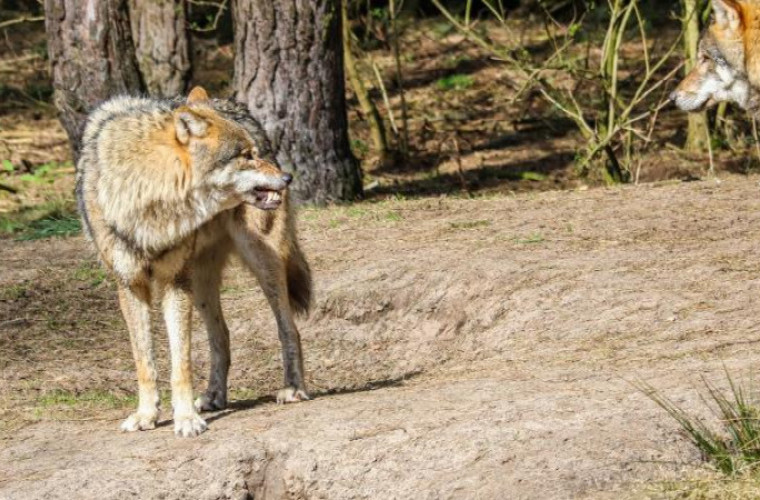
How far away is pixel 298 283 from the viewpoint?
23.2 ft

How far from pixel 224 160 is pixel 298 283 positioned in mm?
1137

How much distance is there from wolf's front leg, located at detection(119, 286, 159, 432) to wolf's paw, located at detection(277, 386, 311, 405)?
739 mm

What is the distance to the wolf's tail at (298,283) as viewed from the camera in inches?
277

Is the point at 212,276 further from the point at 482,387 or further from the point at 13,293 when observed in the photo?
the point at 13,293

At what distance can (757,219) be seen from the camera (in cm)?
908

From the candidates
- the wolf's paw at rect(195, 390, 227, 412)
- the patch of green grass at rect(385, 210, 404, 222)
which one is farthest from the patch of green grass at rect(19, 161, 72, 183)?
the wolf's paw at rect(195, 390, 227, 412)

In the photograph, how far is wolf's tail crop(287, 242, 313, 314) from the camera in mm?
7035

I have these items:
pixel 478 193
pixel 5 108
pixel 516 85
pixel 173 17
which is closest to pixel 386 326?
pixel 478 193

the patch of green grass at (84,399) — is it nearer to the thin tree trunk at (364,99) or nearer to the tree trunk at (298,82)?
the tree trunk at (298,82)

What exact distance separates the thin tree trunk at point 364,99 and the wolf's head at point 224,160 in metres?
7.07

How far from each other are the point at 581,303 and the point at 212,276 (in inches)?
90.7

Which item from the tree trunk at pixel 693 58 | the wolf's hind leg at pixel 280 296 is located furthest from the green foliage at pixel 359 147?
the wolf's hind leg at pixel 280 296

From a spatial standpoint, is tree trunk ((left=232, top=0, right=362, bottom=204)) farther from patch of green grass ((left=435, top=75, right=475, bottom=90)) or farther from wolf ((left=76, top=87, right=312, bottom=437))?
patch of green grass ((left=435, top=75, right=475, bottom=90))

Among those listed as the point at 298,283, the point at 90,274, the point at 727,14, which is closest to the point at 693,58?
the point at 727,14
